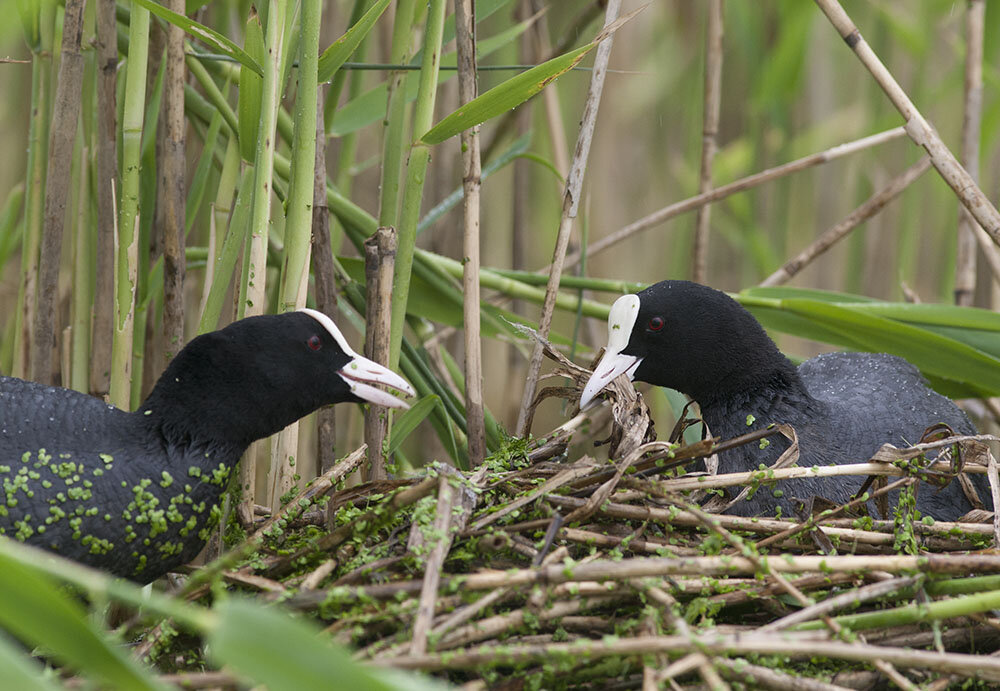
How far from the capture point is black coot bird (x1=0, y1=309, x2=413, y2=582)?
4.87ft

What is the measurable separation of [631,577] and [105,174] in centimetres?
112

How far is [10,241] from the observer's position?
2.18 metres

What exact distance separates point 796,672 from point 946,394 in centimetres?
119

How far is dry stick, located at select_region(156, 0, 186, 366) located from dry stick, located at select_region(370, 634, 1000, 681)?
850mm

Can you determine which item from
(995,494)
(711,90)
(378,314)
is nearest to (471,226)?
(378,314)

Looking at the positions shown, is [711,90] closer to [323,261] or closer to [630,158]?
[630,158]

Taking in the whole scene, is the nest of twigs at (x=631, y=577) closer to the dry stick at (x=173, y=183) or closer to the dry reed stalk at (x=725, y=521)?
the dry reed stalk at (x=725, y=521)

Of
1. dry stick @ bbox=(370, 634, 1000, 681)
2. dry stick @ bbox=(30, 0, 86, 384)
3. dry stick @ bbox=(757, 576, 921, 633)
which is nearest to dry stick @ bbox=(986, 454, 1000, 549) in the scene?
dry stick @ bbox=(757, 576, 921, 633)

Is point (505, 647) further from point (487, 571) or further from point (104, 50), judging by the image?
point (104, 50)

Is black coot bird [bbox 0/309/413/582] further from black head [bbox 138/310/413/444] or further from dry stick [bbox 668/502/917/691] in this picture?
dry stick [bbox 668/502/917/691]

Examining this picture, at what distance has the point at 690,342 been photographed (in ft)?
6.40

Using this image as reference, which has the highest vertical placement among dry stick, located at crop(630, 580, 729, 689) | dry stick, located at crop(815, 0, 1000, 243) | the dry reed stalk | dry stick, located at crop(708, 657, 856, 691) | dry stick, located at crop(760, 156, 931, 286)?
dry stick, located at crop(815, 0, 1000, 243)

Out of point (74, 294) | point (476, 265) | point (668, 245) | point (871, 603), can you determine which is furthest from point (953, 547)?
point (668, 245)

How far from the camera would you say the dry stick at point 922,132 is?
1884mm
